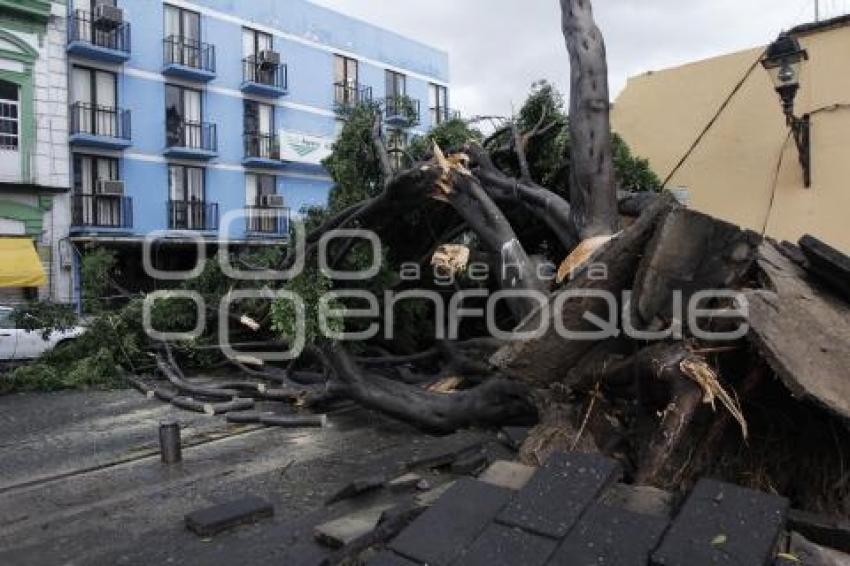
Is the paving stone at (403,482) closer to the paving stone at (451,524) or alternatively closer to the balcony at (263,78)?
the paving stone at (451,524)

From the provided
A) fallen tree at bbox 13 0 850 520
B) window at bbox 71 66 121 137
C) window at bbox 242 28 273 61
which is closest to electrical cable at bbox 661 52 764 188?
fallen tree at bbox 13 0 850 520

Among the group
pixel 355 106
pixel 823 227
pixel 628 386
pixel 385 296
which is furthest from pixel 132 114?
pixel 628 386

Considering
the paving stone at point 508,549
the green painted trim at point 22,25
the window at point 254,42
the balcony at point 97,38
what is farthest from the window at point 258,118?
the paving stone at point 508,549

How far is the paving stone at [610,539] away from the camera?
7.37ft

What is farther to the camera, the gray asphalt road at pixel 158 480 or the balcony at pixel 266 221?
the balcony at pixel 266 221

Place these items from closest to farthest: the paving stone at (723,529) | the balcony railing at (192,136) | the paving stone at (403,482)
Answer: the paving stone at (723,529) < the paving stone at (403,482) < the balcony railing at (192,136)

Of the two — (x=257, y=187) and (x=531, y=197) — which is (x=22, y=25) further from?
(x=531, y=197)

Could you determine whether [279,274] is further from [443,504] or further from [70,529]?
[443,504]

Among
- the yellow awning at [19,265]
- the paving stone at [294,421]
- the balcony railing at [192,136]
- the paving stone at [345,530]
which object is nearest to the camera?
the paving stone at [345,530]

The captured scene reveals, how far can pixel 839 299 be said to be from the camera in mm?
3406

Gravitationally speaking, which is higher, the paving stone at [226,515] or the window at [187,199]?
the window at [187,199]

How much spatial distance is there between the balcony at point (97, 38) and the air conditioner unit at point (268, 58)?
15.9 ft

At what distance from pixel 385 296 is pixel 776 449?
4635 mm

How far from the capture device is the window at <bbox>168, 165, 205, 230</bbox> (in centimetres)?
2336
